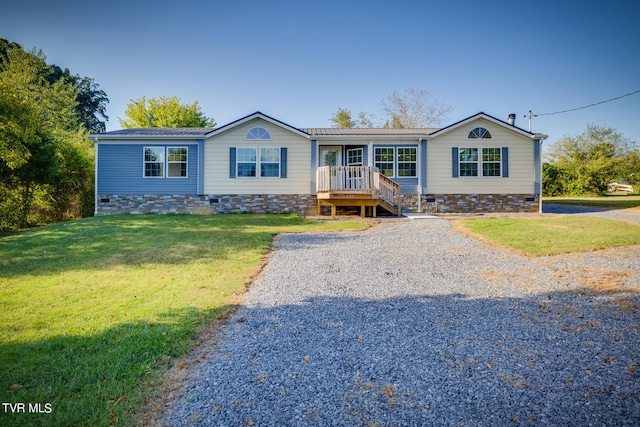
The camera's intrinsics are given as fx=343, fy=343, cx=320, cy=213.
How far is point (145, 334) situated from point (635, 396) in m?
4.14

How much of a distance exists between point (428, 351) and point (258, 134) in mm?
13568

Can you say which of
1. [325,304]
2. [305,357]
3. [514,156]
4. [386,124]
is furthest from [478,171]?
[386,124]

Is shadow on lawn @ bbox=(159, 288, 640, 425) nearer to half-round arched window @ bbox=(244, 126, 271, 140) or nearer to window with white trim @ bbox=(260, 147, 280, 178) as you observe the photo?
window with white trim @ bbox=(260, 147, 280, 178)

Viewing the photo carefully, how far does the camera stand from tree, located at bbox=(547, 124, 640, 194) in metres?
28.0

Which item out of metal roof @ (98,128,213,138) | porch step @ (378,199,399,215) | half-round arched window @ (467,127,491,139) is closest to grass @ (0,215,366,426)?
porch step @ (378,199,399,215)

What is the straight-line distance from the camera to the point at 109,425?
218cm

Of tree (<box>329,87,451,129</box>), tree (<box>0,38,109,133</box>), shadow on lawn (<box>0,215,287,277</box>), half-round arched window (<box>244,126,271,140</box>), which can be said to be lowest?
shadow on lawn (<box>0,215,287,277</box>)

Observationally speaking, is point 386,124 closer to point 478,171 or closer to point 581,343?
point 478,171

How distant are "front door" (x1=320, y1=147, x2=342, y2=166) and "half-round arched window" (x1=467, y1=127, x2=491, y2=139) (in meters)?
5.92

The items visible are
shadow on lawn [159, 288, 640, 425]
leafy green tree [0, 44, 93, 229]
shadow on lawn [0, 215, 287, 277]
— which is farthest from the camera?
leafy green tree [0, 44, 93, 229]

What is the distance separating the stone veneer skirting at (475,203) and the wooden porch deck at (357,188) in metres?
1.58

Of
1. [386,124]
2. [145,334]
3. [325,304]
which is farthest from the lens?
[386,124]

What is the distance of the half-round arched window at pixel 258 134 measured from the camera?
15.3 m

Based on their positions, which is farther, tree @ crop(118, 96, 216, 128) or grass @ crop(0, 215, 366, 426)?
tree @ crop(118, 96, 216, 128)
